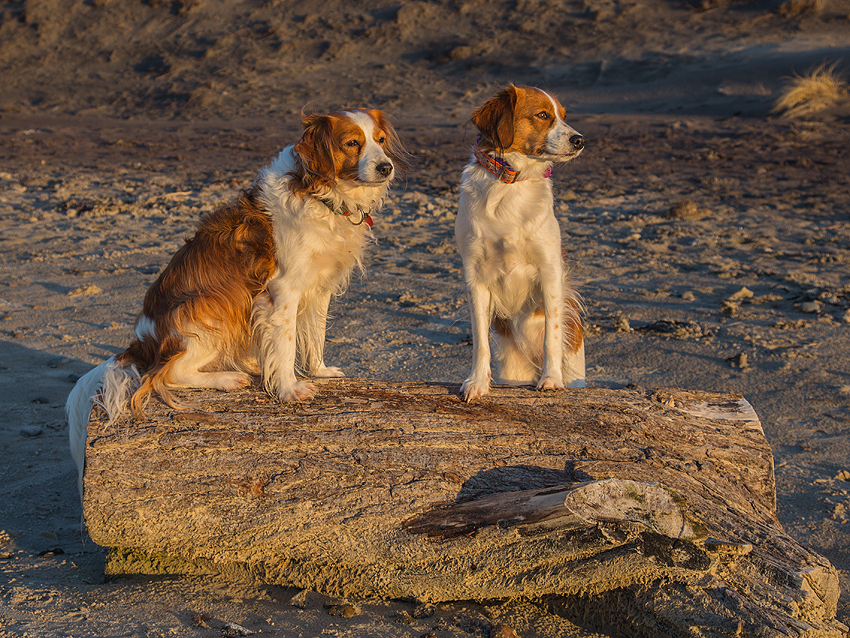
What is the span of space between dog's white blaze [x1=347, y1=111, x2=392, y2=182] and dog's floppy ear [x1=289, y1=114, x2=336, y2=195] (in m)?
0.14

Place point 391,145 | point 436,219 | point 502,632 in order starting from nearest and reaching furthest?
point 502,632, point 391,145, point 436,219

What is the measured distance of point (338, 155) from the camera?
12.3 ft

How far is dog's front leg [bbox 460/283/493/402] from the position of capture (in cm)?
350

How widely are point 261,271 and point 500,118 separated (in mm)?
1322

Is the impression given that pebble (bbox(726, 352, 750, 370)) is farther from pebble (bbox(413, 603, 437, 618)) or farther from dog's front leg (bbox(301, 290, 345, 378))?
pebble (bbox(413, 603, 437, 618))

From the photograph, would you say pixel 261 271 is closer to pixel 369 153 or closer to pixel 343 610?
pixel 369 153

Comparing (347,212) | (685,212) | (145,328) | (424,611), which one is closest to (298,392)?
(145,328)

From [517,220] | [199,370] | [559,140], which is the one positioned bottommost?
→ [199,370]

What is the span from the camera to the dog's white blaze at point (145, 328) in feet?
12.0

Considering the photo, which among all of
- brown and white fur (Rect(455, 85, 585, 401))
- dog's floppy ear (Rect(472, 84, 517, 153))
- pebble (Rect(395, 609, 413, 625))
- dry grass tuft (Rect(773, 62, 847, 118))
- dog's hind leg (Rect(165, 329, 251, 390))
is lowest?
pebble (Rect(395, 609, 413, 625))

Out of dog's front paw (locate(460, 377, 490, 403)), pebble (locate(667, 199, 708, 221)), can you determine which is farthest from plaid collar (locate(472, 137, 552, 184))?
pebble (locate(667, 199, 708, 221))

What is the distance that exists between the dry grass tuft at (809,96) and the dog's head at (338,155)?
41.0 ft

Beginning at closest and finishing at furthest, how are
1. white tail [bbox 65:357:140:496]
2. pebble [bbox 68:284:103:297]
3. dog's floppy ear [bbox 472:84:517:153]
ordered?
white tail [bbox 65:357:140:496], dog's floppy ear [bbox 472:84:517:153], pebble [bbox 68:284:103:297]

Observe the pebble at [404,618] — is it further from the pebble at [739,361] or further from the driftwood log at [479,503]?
the pebble at [739,361]
